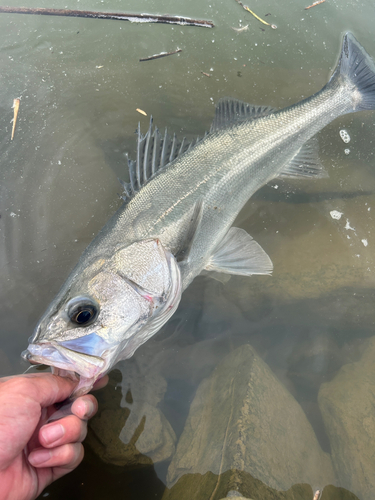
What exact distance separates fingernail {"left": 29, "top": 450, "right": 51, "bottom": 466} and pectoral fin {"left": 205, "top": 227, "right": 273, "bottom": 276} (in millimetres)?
1635

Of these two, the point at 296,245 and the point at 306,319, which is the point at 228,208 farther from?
the point at 306,319

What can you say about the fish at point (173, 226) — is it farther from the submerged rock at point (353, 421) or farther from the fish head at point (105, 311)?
the submerged rock at point (353, 421)

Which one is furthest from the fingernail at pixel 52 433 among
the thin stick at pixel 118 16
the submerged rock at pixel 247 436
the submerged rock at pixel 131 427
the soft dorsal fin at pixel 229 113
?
the thin stick at pixel 118 16

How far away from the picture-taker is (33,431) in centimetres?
154

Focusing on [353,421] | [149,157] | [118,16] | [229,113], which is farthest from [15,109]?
[353,421]

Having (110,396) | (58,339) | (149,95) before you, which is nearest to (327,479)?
(110,396)

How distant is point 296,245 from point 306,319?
762mm

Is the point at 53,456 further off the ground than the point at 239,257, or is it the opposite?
the point at 239,257

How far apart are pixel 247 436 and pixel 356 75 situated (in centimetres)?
325

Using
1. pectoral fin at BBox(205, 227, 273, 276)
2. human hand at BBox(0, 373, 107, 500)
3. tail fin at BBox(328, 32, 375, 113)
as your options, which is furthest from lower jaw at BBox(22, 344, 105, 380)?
tail fin at BBox(328, 32, 375, 113)

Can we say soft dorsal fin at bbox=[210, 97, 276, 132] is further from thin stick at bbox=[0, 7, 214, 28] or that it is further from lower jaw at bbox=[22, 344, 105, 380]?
lower jaw at bbox=[22, 344, 105, 380]

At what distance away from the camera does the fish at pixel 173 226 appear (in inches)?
63.4

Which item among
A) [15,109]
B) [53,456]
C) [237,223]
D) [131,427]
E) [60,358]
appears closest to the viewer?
[60,358]

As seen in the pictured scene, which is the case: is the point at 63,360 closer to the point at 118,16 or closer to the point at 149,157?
the point at 149,157
